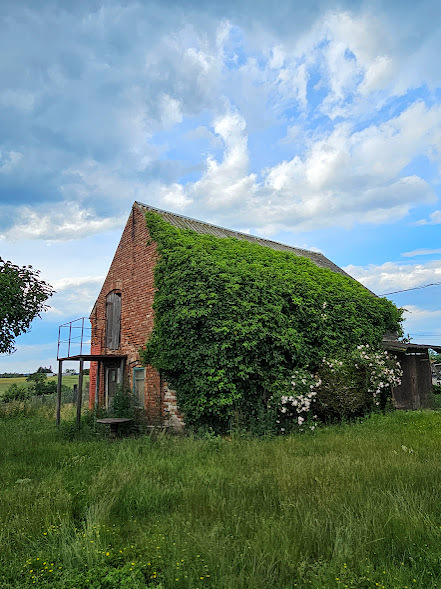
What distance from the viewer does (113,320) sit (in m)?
16.6

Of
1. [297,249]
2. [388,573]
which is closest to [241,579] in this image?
[388,573]

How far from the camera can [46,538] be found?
488cm

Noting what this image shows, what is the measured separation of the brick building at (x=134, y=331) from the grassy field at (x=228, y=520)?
4.67 meters

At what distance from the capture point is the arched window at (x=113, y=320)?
16203 millimetres

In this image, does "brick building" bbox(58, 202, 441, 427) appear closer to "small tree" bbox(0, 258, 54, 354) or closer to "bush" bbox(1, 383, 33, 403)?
"small tree" bbox(0, 258, 54, 354)

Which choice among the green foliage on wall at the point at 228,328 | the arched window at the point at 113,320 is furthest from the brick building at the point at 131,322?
the green foliage on wall at the point at 228,328

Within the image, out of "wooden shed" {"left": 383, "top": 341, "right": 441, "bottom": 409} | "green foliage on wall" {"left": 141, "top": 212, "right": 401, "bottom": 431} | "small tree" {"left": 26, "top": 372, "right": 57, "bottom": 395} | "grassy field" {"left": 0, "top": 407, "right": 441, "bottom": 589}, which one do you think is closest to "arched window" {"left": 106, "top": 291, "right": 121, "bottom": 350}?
"green foliage on wall" {"left": 141, "top": 212, "right": 401, "bottom": 431}

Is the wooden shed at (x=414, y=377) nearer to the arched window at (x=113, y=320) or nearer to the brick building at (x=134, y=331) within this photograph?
the brick building at (x=134, y=331)

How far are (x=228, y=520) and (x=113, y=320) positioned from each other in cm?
1231

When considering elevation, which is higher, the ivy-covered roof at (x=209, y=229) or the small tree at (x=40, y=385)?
the ivy-covered roof at (x=209, y=229)

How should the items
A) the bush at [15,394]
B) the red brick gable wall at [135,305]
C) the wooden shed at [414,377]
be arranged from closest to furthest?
the red brick gable wall at [135,305]
the wooden shed at [414,377]
the bush at [15,394]

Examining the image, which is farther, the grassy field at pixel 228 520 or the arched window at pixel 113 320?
the arched window at pixel 113 320

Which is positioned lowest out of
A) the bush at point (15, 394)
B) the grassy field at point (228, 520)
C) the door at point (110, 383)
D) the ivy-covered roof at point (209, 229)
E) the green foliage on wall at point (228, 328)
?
the grassy field at point (228, 520)

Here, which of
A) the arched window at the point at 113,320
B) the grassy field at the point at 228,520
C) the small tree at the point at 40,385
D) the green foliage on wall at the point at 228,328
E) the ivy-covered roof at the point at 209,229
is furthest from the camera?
the small tree at the point at 40,385
